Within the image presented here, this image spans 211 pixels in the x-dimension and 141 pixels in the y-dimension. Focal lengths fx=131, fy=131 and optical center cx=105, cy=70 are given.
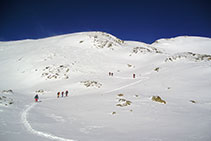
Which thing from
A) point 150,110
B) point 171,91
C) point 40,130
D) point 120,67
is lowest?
point 40,130

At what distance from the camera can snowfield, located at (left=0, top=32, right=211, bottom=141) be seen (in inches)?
298

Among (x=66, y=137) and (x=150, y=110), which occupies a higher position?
(x=150, y=110)

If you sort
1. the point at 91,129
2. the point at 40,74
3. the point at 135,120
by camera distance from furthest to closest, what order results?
the point at 40,74 → the point at 135,120 → the point at 91,129

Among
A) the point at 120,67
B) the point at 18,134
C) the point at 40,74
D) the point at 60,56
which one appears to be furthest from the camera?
the point at 60,56

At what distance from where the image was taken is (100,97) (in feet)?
60.7

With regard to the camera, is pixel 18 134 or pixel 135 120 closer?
pixel 18 134

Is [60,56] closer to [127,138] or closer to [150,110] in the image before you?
[150,110]

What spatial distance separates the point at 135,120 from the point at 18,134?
7.60 meters

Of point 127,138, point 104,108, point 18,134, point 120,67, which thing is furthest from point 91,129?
point 120,67

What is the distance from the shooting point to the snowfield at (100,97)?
7562 millimetres

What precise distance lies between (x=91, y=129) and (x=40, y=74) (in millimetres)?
33815

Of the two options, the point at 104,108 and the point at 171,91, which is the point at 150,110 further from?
the point at 171,91

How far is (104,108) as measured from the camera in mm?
13289

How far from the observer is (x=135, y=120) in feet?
33.2
